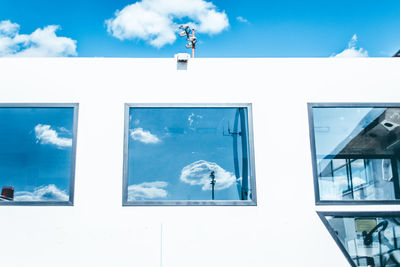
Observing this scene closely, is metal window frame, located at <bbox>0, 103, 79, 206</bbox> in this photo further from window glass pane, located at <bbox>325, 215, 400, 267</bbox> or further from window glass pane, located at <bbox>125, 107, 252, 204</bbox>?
window glass pane, located at <bbox>325, 215, 400, 267</bbox>

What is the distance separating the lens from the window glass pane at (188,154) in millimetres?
3037

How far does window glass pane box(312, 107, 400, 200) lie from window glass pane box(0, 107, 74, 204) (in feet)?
7.04

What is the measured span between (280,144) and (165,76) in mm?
1173

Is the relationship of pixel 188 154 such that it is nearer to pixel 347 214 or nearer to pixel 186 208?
pixel 186 208

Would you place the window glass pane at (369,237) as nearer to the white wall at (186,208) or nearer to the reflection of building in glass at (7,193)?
the white wall at (186,208)

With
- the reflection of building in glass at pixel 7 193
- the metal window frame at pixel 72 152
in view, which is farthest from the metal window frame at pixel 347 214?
the reflection of building in glass at pixel 7 193

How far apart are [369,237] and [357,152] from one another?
2.34 ft

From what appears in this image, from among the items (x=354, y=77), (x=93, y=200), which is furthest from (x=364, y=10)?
(x=93, y=200)

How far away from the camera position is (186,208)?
2.99 m

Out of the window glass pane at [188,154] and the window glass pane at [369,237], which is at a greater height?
the window glass pane at [188,154]

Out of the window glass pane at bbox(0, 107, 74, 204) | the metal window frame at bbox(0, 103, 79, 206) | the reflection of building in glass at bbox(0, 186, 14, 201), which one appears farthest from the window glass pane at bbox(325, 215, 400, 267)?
the reflection of building in glass at bbox(0, 186, 14, 201)

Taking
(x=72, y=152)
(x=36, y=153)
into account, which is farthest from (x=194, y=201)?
(x=36, y=153)

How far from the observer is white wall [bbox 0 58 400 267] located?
9.53ft

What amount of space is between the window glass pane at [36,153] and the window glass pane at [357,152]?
7.04ft
